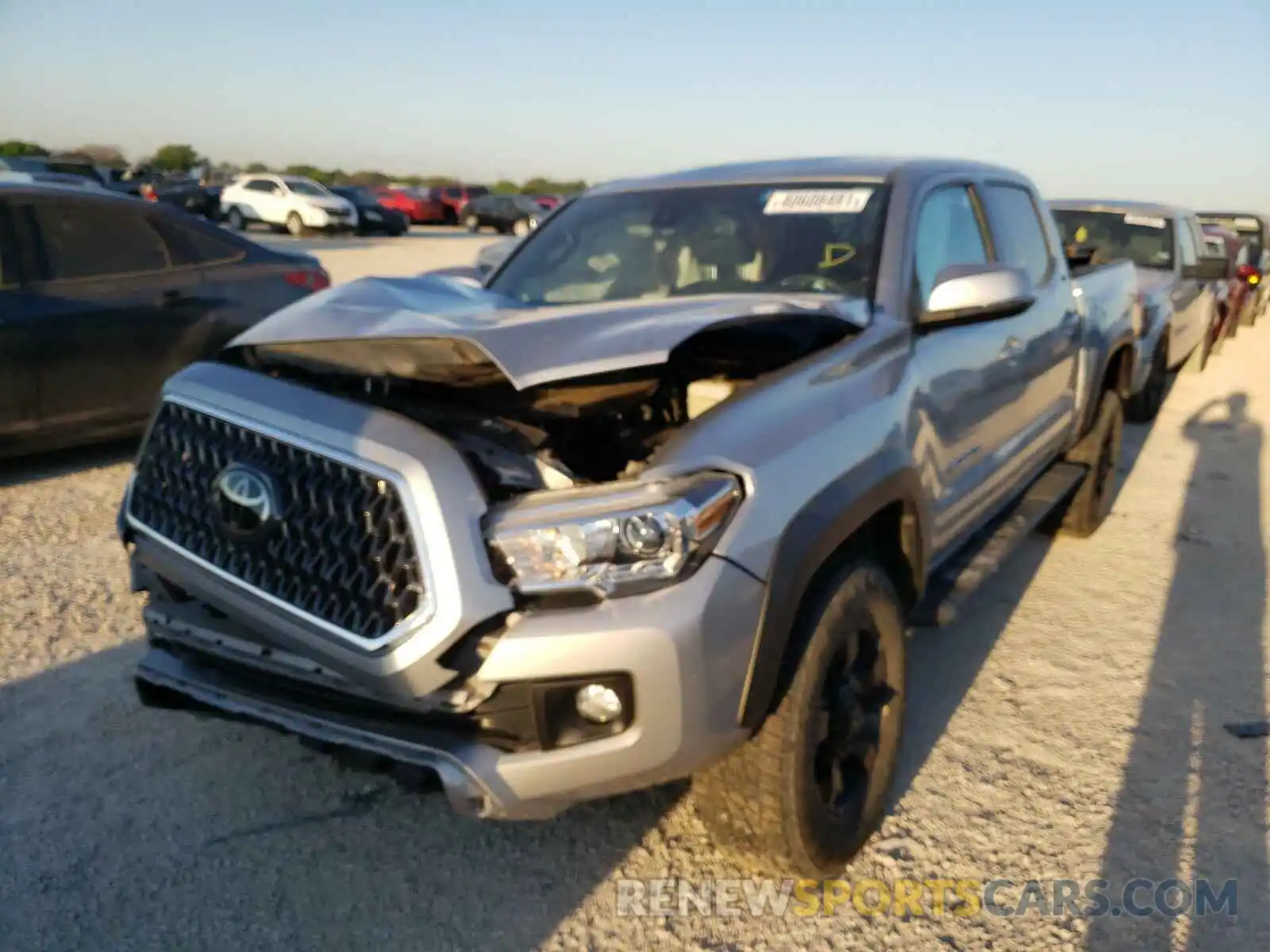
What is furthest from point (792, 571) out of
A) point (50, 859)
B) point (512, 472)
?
point (50, 859)

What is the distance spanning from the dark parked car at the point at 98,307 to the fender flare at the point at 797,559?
4732 millimetres

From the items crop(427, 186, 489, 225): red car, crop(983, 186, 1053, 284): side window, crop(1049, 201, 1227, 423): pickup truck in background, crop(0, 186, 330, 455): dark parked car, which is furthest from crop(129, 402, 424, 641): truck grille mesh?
crop(427, 186, 489, 225): red car

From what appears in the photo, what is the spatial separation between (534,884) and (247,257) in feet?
17.4

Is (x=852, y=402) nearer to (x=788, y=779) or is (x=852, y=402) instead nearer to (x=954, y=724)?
(x=788, y=779)

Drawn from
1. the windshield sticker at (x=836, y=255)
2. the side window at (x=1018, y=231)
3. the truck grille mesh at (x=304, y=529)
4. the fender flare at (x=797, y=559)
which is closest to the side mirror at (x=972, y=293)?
the windshield sticker at (x=836, y=255)

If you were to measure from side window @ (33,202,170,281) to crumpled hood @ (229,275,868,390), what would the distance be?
11.7 feet

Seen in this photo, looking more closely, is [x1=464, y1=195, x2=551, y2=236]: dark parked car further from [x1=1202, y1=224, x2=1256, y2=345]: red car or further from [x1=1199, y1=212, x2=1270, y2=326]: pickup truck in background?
[x1=1202, y1=224, x2=1256, y2=345]: red car

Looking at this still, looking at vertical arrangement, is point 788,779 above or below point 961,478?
below

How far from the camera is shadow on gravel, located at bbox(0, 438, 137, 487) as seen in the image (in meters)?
6.02

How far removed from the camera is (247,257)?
680 centimetres

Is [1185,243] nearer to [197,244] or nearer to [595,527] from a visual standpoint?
[197,244]

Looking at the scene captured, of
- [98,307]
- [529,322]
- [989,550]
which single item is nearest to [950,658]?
[989,550]

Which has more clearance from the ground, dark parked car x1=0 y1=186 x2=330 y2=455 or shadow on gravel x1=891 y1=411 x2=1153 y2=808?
dark parked car x1=0 y1=186 x2=330 y2=455

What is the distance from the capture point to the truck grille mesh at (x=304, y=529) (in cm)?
217
